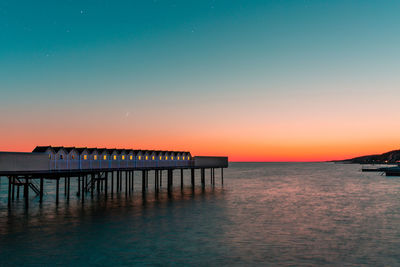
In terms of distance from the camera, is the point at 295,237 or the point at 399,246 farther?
the point at 295,237

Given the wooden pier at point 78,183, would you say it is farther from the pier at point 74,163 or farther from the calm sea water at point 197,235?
the calm sea water at point 197,235

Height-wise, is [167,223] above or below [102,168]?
below

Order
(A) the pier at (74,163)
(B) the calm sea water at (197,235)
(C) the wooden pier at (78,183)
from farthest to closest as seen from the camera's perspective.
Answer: (C) the wooden pier at (78,183) < (A) the pier at (74,163) < (B) the calm sea water at (197,235)

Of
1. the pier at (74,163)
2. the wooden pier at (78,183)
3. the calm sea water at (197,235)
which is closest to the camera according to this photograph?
the calm sea water at (197,235)

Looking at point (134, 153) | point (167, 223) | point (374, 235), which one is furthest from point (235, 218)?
point (134, 153)

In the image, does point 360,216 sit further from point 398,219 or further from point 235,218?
point 235,218

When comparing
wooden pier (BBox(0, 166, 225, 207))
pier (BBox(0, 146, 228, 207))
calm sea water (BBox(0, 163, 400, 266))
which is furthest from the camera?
wooden pier (BBox(0, 166, 225, 207))

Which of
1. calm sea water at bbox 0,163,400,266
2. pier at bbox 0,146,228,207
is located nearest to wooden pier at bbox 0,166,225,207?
pier at bbox 0,146,228,207

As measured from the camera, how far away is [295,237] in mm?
27016

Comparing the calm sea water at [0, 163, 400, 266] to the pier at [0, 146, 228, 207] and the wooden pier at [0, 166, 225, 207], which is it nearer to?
the wooden pier at [0, 166, 225, 207]

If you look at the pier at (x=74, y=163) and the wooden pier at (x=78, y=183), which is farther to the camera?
the wooden pier at (x=78, y=183)

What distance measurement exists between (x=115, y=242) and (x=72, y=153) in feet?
76.0

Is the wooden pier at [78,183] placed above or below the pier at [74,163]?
below

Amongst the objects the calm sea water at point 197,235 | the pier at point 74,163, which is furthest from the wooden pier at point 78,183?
the calm sea water at point 197,235
